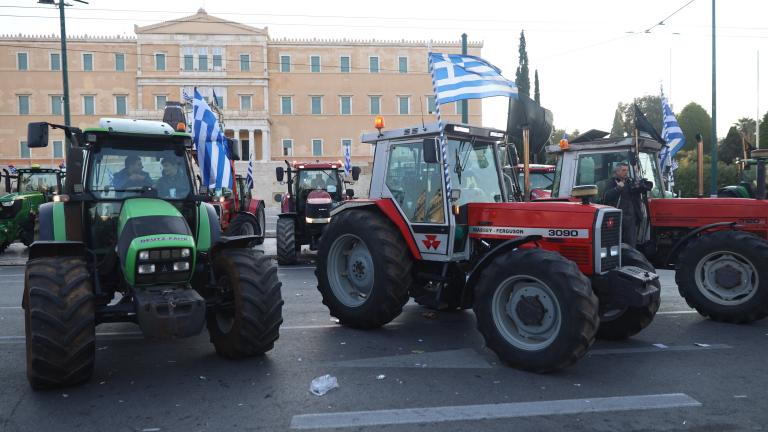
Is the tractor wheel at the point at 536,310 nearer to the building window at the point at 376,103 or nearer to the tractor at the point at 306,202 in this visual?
the tractor at the point at 306,202

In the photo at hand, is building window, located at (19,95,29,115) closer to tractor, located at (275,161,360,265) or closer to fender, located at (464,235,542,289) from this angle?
tractor, located at (275,161,360,265)

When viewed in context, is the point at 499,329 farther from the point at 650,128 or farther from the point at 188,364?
the point at 650,128

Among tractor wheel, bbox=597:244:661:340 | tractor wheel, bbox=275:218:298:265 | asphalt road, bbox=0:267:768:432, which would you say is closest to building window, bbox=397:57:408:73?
tractor wheel, bbox=275:218:298:265

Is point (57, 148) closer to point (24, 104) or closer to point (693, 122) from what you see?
point (24, 104)

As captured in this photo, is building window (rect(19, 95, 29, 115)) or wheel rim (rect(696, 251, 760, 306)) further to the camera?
building window (rect(19, 95, 29, 115))

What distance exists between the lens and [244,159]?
68.9m

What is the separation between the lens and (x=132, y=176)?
6.29 m

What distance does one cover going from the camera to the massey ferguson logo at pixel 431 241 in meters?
6.82

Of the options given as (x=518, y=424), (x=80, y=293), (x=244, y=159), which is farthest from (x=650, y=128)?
(x=244, y=159)

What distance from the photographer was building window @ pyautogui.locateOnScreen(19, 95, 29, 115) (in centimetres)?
6475

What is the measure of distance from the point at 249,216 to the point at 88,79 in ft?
197

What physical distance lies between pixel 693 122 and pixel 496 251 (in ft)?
167

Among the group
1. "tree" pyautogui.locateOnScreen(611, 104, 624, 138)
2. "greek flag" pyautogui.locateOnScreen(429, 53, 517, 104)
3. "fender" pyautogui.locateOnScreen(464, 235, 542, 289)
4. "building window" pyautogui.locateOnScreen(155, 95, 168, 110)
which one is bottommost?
"fender" pyautogui.locateOnScreen(464, 235, 542, 289)

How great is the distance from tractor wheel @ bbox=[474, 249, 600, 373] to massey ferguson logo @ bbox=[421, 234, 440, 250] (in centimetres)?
101
